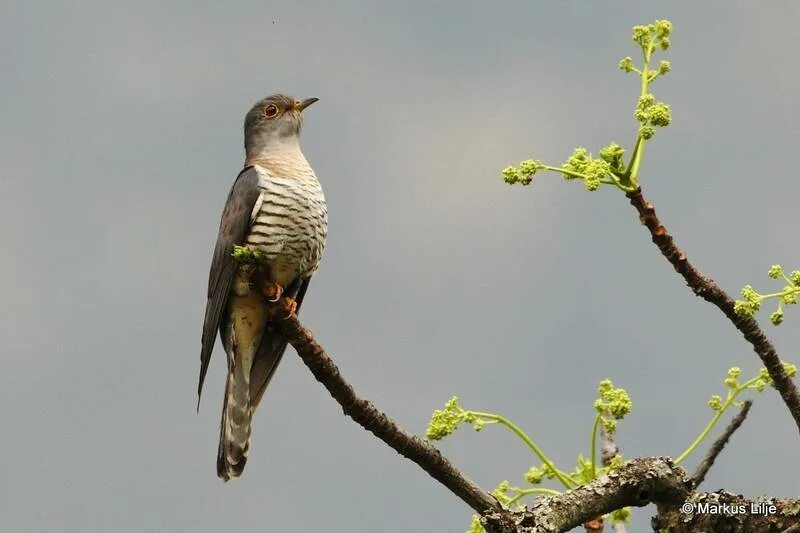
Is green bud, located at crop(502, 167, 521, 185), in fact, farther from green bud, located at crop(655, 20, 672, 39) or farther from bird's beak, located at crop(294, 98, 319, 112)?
bird's beak, located at crop(294, 98, 319, 112)

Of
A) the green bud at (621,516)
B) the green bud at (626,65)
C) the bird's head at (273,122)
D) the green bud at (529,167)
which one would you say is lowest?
the green bud at (621,516)

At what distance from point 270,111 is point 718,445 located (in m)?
3.98

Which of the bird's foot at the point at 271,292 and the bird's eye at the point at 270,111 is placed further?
the bird's eye at the point at 270,111

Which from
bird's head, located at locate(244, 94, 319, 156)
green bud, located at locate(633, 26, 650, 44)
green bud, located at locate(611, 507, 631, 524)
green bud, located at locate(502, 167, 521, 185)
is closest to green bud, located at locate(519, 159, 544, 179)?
green bud, located at locate(502, 167, 521, 185)

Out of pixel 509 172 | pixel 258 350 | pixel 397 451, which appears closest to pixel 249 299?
pixel 258 350

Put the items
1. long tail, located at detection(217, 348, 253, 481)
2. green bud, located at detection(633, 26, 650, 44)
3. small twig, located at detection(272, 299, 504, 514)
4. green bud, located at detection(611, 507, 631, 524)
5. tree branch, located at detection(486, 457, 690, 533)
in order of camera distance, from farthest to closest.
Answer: long tail, located at detection(217, 348, 253, 481) < green bud, located at detection(611, 507, 631, 524) < green bud, located at detection(633, 26, 650, 44) < small twig, located at detection(272, 299, 504, 514) < tree branch, located at detection(486, 457, 690, 533)

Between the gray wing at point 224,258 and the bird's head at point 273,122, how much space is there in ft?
3.07

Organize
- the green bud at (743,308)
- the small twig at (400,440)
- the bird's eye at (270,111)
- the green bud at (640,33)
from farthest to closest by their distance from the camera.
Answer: the bird's eye at (270,111), the green bud at (640,33), the small twig at (400,440), the green bud at (743,308)

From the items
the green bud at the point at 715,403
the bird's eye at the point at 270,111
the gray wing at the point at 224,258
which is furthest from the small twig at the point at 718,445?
the bird's eye at the point at 270,111

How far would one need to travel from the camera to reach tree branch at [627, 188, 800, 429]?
443cm

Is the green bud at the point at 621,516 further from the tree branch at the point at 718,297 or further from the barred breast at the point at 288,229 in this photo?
the barred breast at the point at 288,229

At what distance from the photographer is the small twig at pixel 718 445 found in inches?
179

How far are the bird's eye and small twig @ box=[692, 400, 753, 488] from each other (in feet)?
12.7

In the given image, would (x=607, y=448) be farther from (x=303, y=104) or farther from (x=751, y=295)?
(x=303, y=104)
